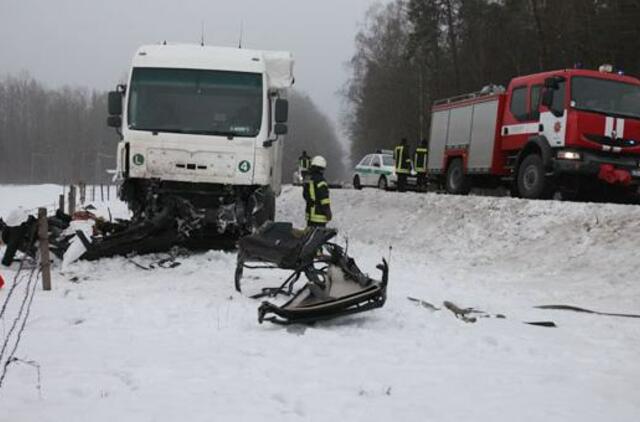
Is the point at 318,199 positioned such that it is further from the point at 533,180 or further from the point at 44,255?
the point at 533,180

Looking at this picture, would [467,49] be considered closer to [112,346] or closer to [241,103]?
[241,103]

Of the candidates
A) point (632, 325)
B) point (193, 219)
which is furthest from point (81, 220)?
point (632, 325)

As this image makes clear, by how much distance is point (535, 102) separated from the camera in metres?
14.2

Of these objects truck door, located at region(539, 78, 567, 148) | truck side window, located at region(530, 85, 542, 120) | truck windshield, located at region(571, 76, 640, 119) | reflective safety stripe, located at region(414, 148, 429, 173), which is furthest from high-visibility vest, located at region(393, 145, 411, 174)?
truck windshield, located at region(571, 76, 640, 119)

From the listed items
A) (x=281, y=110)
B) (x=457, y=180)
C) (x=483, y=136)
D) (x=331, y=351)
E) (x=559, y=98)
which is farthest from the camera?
(x=457, y=180)

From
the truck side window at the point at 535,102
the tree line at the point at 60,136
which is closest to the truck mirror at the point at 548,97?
the truck side window at the point at 535,102

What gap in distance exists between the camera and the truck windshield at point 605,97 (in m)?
13.2

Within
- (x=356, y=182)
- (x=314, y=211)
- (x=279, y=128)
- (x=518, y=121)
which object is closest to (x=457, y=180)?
(x=518, y=121)

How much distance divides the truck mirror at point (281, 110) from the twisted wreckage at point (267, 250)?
2183mm

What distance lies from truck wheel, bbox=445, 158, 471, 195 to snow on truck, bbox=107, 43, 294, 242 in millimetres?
7613

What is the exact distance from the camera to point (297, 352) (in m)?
5.50

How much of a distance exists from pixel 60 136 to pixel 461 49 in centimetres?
8464

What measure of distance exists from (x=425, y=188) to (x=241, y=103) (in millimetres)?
12271

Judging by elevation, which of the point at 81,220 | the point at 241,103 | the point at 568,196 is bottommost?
the point at 81,220
